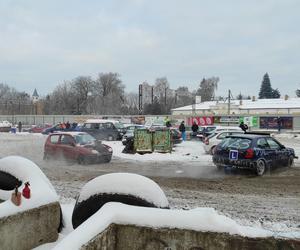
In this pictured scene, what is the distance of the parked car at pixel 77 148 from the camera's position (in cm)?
1752

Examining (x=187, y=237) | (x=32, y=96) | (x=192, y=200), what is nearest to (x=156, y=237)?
(x=187, y=237)

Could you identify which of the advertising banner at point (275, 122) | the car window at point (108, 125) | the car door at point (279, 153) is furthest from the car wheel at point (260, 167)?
the advertising banner at point (275, 122)

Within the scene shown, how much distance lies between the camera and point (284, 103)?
88.5 meters

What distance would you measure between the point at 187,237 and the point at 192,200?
5.69 m

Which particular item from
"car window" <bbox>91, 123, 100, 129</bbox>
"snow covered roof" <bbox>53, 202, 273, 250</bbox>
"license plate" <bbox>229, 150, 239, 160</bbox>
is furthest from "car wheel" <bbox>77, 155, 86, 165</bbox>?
"car window" <bbox>91, 123, 100, 129</bbox>

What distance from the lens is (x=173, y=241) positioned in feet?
12.3

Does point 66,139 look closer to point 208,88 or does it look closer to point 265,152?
point 265,152

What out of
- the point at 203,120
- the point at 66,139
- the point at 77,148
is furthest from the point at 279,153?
the point at 203,120

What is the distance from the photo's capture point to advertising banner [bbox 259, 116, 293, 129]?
48.5m

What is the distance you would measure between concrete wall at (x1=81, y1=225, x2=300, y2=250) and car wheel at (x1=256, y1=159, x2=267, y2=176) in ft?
34.8

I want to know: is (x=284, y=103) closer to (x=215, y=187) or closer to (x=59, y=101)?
(x=59, y=101)

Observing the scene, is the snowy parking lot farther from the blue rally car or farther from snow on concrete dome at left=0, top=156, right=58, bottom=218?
snow on concrete dome at left=0, top=156, right=58, bottom=218

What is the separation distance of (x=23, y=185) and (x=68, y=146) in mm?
12950

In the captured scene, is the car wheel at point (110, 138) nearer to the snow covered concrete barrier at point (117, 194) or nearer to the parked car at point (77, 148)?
the parked car at point (77, 148)
